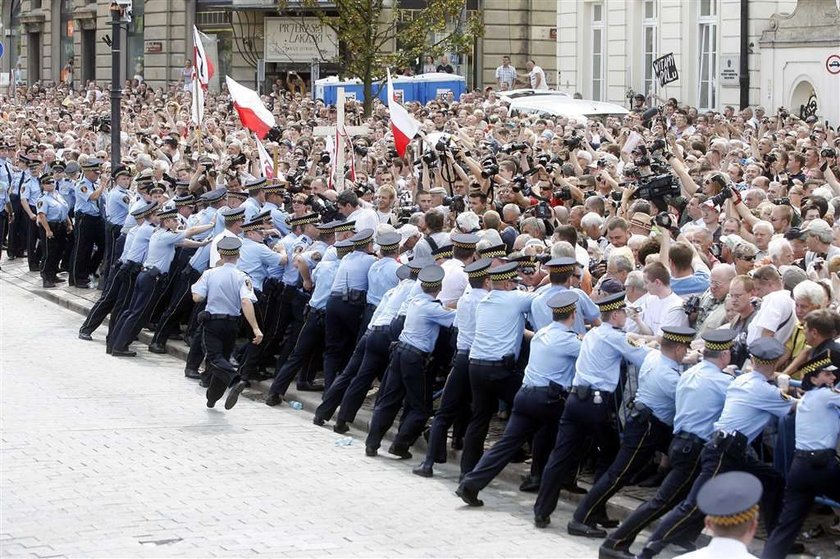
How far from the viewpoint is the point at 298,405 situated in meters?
16.1

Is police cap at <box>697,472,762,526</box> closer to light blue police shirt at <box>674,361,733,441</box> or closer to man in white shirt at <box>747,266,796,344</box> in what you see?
light blue police shirt at <box>674,361,733,441</box>

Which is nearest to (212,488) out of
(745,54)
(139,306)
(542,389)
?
(542,389)

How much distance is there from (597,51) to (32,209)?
18144 mm

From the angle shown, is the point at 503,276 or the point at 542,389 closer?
A: the point at 542,389

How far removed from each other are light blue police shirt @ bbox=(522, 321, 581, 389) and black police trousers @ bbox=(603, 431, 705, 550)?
3.95ft

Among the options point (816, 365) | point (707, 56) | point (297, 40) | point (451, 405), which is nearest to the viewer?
point (816, 365)

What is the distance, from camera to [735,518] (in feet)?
20.3

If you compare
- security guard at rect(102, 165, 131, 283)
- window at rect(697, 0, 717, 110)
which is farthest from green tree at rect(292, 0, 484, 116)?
security guard at rect(102, 165, 131, 283)

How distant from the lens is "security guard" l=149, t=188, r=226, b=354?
61.1 ft

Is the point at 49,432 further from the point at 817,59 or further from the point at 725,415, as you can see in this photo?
the point at 817,59

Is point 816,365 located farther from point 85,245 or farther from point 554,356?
point 85,245

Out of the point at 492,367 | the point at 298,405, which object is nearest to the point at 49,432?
the point at 298,405

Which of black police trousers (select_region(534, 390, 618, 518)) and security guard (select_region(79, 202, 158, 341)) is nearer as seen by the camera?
black police trousers (select_region(534, 390, 618, 518))

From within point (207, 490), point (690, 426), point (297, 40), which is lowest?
point (207, 490)
